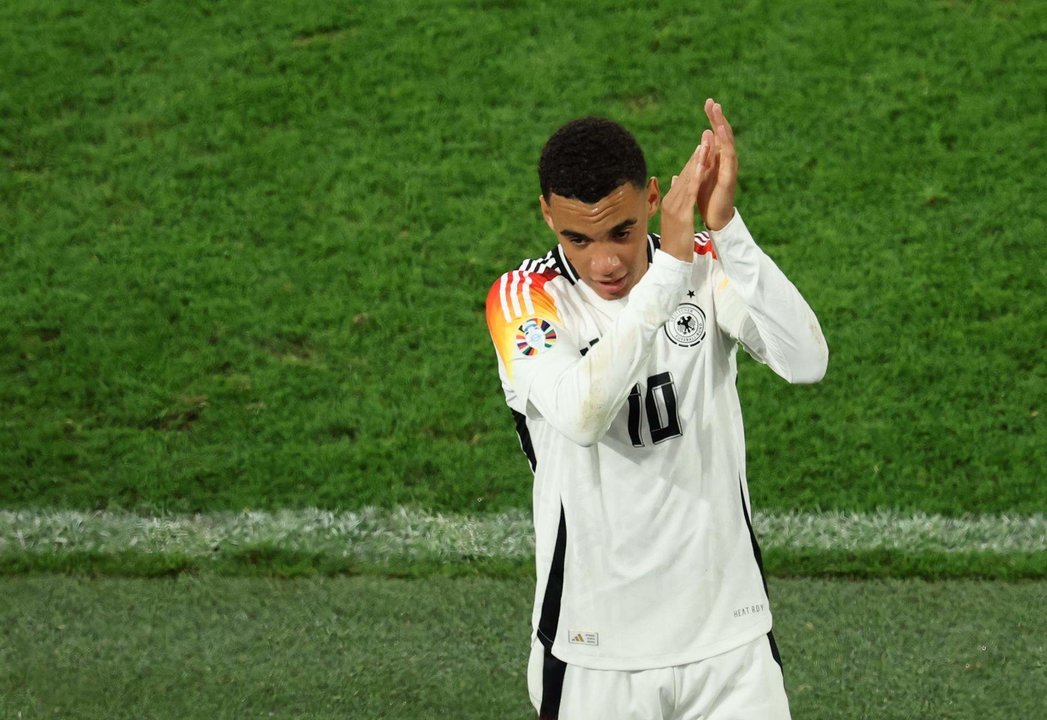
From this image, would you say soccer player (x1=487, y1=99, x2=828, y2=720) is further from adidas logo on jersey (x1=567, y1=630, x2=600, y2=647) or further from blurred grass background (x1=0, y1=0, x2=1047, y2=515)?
blurred grass background (x1=0, y1=0, x2=1047, y2=515)

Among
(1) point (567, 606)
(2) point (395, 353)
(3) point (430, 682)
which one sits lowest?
(3) point (430, 682)

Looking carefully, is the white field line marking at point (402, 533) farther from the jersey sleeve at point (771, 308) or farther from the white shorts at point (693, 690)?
the jersey sleeve at point (771, 308)

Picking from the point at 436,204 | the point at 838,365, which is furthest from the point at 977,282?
the point at 436,204

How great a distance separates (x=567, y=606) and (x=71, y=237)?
4897 mm

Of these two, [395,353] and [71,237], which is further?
[71,237]

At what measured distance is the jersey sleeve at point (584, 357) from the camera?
104 inches

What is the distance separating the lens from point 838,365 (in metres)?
6.35

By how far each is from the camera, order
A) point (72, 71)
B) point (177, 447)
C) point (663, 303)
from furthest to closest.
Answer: point (72, 71), point (177, 447), point (663, 303)

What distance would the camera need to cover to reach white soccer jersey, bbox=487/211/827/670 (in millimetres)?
2875

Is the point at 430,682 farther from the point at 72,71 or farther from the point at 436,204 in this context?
the point at 72,71

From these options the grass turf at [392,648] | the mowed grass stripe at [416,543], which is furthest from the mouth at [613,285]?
the mowed grass stripe at [416,543]

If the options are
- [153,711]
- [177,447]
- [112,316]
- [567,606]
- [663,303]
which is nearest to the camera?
[663,303]

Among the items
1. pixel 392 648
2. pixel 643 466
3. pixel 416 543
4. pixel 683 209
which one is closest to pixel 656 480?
pixel 643 466

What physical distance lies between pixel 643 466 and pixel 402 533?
10.2ft
